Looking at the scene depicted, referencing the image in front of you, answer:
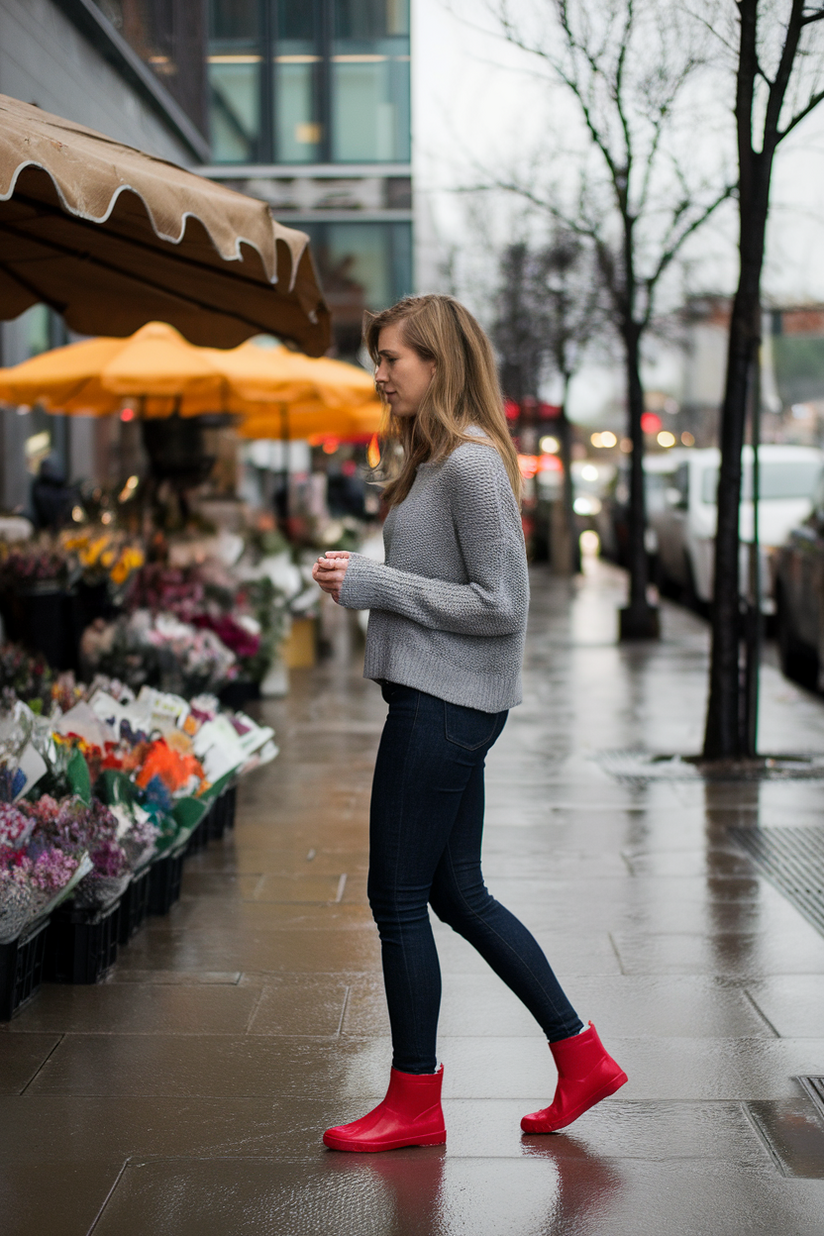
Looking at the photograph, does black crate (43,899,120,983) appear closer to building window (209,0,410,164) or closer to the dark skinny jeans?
the dark skinny jeans

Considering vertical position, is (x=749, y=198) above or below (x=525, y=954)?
above

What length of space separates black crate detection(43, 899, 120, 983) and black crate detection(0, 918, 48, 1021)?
59mm

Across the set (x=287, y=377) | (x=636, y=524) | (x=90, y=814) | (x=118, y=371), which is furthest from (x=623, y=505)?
(x=90, y=814)

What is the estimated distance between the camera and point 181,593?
954cm

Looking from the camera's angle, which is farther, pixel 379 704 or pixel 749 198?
pixel 379 704

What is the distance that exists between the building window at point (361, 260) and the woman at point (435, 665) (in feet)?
89.2

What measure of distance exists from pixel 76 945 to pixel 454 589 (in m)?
1.99

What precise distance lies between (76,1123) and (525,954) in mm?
1155

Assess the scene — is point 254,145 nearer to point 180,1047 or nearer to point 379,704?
point 379,704

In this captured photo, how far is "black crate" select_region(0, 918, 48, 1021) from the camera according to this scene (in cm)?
417

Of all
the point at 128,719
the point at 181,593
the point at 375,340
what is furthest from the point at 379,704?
the point at 375,340

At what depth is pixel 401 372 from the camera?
3404mm

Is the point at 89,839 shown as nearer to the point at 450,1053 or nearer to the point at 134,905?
the point at 134,905

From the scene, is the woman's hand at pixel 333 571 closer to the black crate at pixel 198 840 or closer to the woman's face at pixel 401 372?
the woman's face at pixel 401 372
